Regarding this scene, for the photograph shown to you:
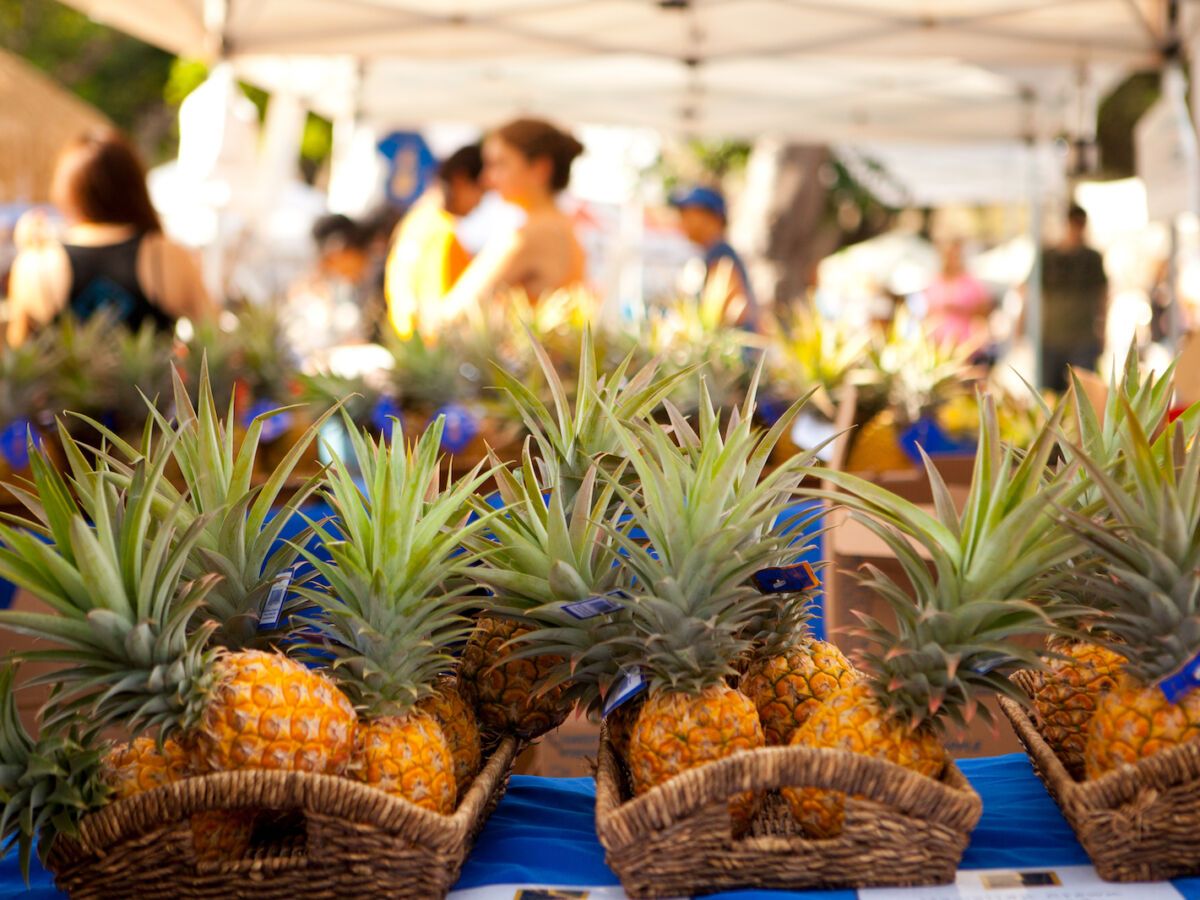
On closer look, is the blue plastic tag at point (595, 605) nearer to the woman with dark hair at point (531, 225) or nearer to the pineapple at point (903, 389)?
the pineapple at point (903, 389)

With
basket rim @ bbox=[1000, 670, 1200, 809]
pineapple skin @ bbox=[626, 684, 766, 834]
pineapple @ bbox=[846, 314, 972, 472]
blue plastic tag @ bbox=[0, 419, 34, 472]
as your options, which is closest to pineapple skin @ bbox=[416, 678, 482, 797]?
pineapple skin @ bbox=[626, 684, 766, 834]

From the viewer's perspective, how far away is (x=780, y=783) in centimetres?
136

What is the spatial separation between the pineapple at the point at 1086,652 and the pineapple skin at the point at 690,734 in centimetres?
40

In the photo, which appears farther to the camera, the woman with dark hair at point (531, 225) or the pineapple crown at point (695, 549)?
the woman with dark hair at point (531, 225)

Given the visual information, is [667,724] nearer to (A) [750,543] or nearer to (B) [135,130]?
(A) [750,543]

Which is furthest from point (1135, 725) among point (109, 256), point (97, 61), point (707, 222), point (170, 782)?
point (97, 61)

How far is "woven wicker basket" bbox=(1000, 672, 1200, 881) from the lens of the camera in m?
1.36

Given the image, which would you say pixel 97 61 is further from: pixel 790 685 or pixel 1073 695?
pixel 1073 695

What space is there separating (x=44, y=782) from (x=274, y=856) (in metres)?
0.27

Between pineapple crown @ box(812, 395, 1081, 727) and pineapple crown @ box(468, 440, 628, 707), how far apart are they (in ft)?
0.93

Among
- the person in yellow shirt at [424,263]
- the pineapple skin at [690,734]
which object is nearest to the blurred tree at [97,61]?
the person in yellow shirt at [424,263]

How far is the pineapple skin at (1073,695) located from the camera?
1573 mm

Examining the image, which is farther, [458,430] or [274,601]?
[458,430]

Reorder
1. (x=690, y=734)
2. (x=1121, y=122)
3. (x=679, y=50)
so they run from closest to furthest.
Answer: (x=690, y=734)
(x=679, y=50)
(x=1121, y=122)
